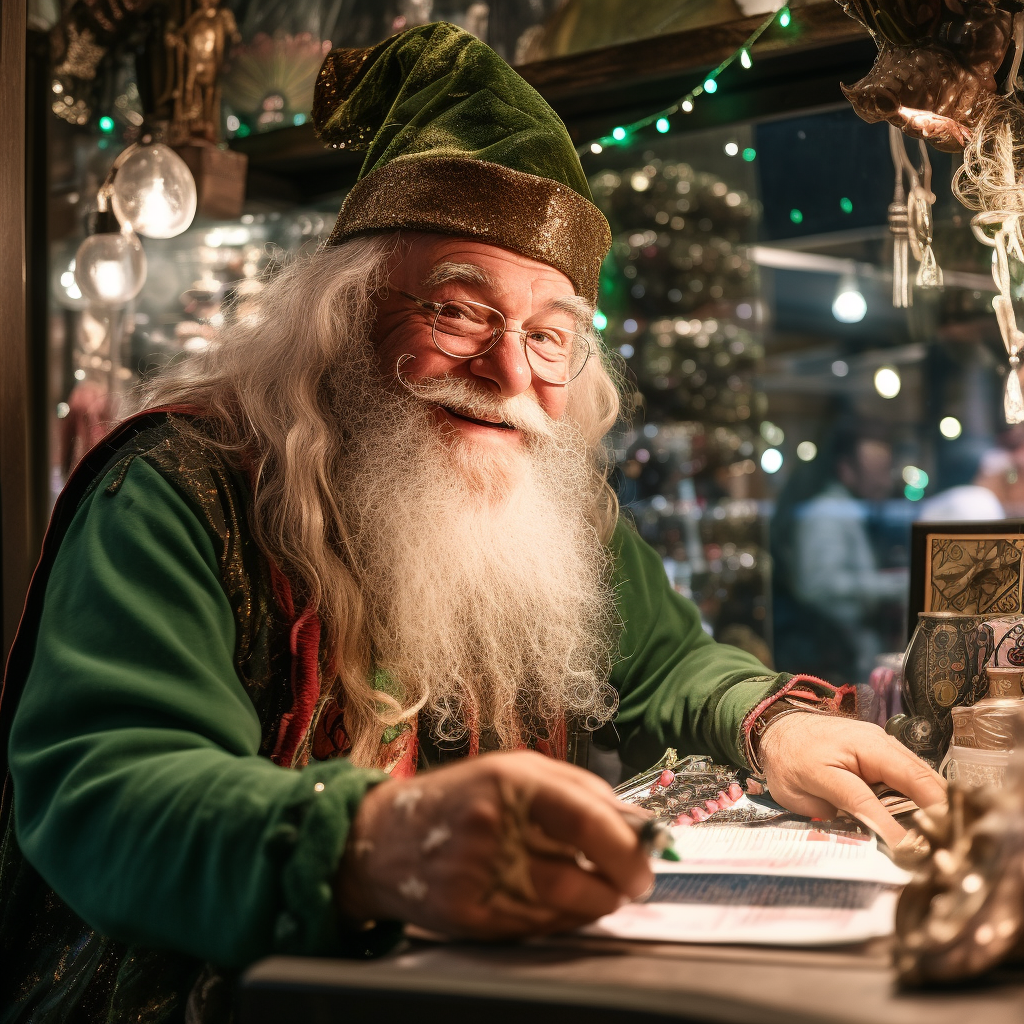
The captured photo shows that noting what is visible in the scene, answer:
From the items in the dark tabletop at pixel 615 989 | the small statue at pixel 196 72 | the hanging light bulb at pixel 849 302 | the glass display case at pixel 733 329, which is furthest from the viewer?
the hanging light bulb at pixel 849 302

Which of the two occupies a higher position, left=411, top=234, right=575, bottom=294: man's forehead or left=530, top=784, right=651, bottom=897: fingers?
left=411, top=234, right=575, bottom=294: man's forehead

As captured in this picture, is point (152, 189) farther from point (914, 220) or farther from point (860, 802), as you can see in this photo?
point (860, 802)

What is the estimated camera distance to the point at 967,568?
5.59ft

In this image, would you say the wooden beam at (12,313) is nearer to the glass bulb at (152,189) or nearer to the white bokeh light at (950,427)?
the glass bulb at (152,189)

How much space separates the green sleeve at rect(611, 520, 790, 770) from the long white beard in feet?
0.45

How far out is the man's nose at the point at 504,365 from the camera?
1.59 meters

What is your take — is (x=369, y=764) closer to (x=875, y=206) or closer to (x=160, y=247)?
(x=875, y=206)

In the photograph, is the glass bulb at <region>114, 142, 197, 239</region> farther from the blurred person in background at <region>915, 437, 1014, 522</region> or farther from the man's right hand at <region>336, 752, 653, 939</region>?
the blurred person in background at <region>915, 437, 1014, 522</region>

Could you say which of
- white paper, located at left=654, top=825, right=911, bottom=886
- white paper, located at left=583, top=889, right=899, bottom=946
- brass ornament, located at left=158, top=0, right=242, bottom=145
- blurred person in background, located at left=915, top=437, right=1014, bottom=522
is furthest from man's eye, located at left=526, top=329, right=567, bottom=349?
blurred person in background, located at left=915, top=437, right=1014, bottom=522

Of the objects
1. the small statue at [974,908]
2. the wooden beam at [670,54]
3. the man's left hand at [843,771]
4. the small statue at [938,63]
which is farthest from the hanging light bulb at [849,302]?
the small statue at [974,908]

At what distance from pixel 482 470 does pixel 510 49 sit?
1847mm

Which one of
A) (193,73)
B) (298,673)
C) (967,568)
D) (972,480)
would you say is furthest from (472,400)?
(972,480)

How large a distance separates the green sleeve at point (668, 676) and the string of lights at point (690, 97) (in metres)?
1.12

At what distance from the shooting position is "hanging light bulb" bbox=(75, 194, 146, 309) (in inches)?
99.0
